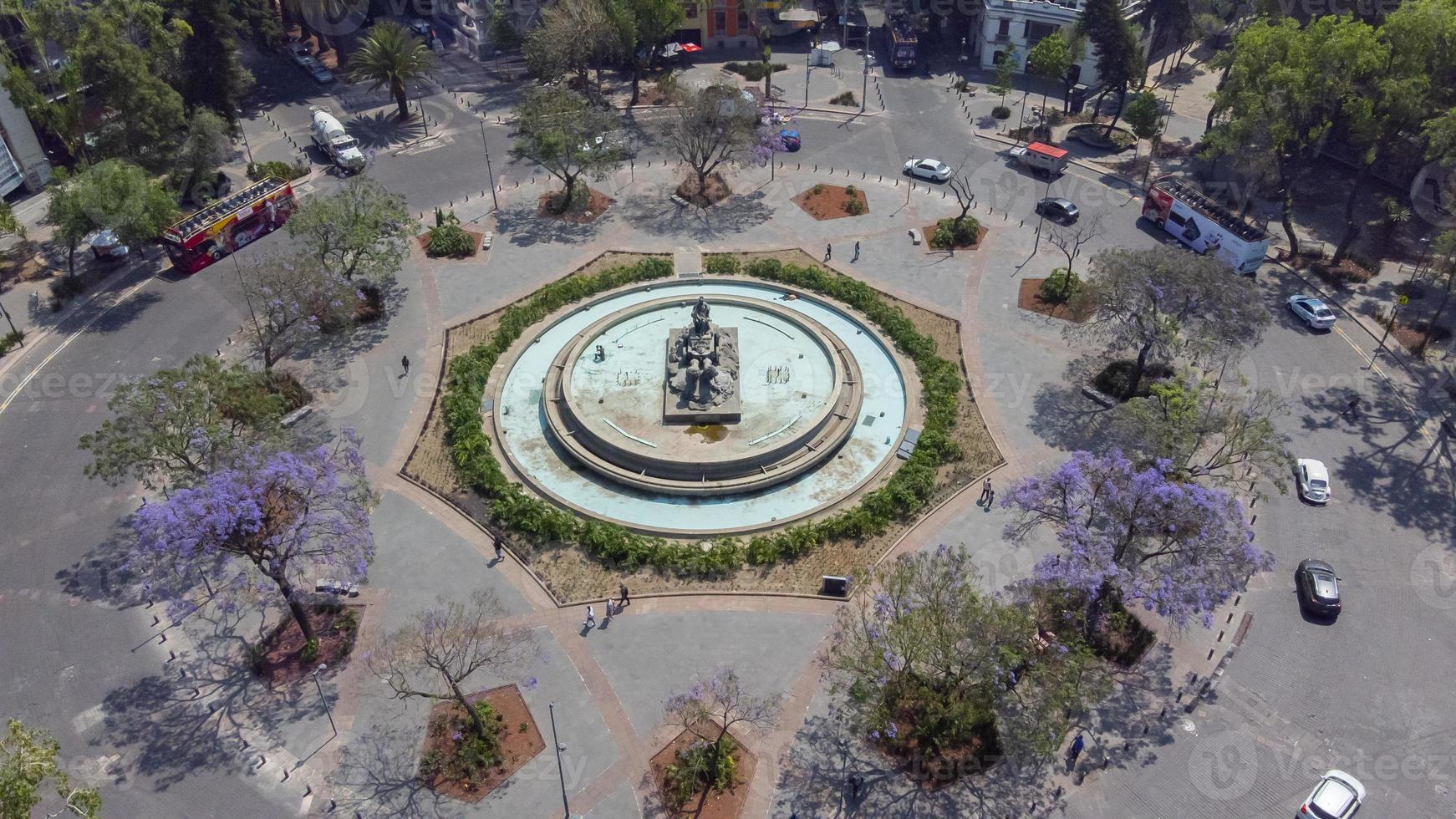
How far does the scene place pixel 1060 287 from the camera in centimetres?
7662

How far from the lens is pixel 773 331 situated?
241ft

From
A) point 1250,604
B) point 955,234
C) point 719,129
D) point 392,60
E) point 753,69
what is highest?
point 392,60

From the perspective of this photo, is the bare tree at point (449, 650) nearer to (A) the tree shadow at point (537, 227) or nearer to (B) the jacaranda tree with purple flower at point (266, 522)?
(B) the jacaranda tree with purple flower at point (266, 522)

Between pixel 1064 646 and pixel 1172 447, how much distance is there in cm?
1441

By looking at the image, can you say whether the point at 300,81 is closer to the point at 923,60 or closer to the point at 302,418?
the point at 302,418

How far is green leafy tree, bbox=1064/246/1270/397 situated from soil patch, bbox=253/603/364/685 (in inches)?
2015

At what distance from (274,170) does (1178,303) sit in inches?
3239

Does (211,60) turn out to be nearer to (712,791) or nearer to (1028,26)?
(712,791)

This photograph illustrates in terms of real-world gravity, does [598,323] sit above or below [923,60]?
below

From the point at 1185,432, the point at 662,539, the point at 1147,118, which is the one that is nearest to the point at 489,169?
the point at 662,539

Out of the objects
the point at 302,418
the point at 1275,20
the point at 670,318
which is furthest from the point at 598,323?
the point at 1275,20

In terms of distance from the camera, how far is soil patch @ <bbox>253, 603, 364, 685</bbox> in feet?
167

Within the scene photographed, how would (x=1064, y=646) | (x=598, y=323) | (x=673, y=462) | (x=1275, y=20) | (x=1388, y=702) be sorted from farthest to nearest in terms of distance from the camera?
1. (x=1275, y=20)
2. (x=598, y=323)
3. (x=673, y=462)
4. (x=1388, y=702)
5. (x=1064, y=646)

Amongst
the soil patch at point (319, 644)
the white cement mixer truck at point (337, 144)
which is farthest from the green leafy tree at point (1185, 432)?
the white cement mixer truck at point (337, 144)
